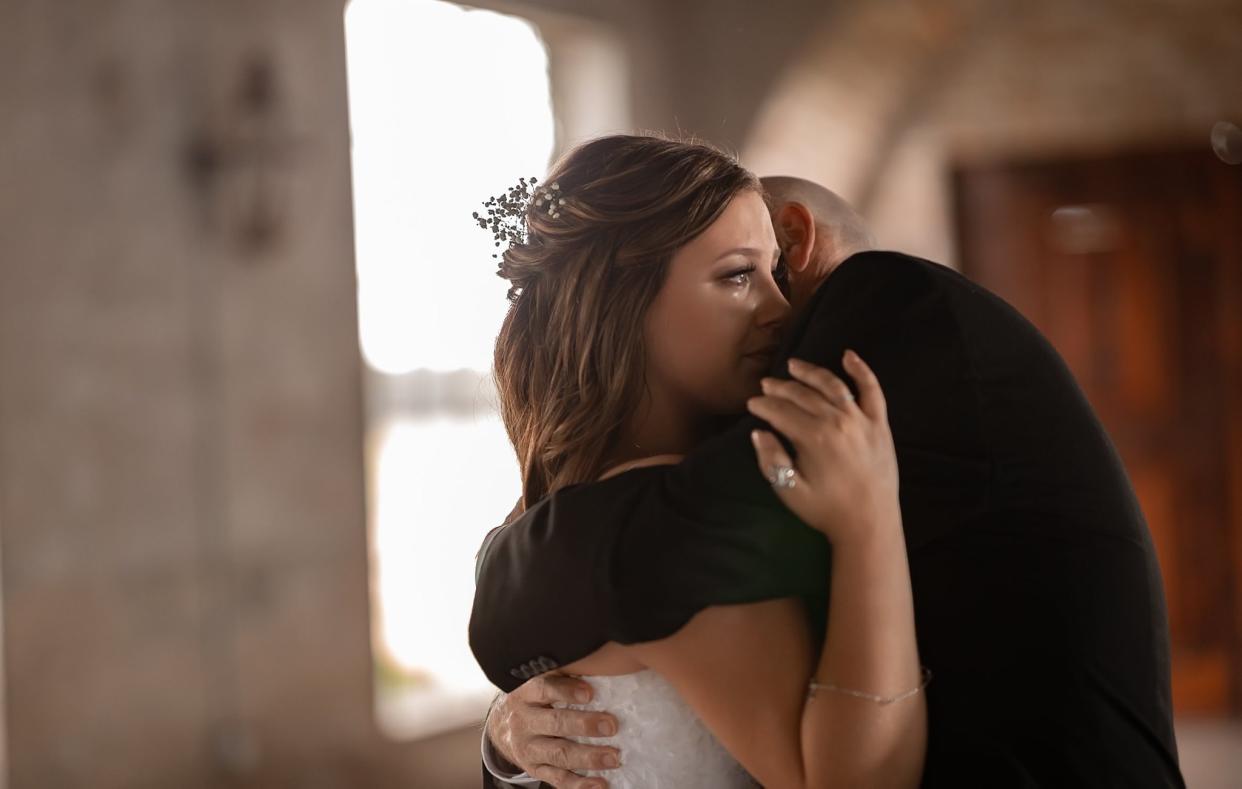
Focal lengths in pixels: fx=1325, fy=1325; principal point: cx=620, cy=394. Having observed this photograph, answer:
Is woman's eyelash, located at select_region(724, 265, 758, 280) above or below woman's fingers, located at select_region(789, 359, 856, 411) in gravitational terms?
above

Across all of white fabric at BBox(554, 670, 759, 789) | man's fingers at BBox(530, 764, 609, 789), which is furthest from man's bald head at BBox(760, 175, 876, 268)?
man's fingers at BBox(530, 764, 609, 789)

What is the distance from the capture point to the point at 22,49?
4160 millimetres

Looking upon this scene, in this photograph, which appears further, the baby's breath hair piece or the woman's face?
the baby's breath hair piece

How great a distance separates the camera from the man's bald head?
5.71ft

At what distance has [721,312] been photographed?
1.57m

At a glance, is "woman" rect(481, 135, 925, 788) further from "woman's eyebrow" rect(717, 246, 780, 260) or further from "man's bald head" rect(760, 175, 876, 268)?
"man's bald head" rect(760, 175, 876, 268)

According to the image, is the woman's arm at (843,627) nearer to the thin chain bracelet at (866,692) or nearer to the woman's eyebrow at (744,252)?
the thin chain bracelet at (866,692)

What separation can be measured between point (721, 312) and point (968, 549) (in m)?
0.42

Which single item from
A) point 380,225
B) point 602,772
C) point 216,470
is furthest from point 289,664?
point 602,772

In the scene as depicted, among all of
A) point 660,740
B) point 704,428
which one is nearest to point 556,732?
point 660,740

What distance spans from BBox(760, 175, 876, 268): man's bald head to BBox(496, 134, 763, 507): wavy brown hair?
116mm

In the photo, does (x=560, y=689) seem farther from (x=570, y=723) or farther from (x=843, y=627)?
(x=843, y=627)

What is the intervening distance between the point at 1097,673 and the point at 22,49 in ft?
Result: 12.9

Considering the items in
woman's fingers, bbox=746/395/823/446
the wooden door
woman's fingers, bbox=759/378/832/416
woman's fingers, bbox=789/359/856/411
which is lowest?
the wooden door
